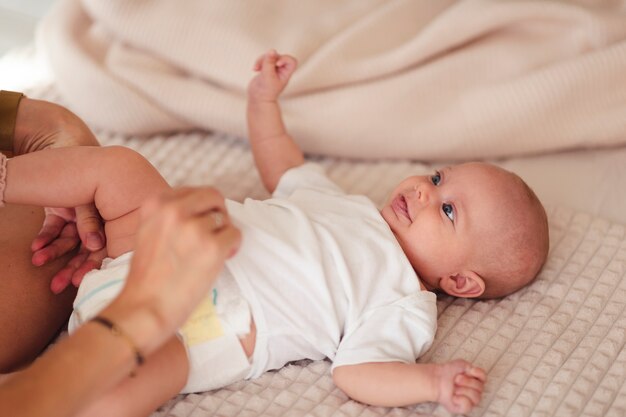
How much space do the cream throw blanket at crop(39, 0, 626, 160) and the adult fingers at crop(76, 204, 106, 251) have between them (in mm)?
429

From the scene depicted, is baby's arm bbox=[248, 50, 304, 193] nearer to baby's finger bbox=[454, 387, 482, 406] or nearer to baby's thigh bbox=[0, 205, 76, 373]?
baby's thigh bbox=[0, 205, 76, 373]

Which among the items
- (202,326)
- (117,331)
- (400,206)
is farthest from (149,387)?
(400,206)

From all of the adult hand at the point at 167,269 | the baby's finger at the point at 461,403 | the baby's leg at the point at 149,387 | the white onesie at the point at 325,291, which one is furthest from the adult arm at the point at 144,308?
the baby's finger at the point at 461,403

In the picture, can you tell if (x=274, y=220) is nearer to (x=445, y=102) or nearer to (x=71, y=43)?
(x=445, y=102)

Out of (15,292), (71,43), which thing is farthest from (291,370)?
(71,43)

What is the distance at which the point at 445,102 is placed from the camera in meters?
1.57

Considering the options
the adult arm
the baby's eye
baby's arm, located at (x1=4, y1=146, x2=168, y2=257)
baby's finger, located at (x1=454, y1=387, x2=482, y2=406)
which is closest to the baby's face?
the baby's eye

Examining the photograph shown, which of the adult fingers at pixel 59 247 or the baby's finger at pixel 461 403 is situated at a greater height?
the adult fingers at pixel 59 247

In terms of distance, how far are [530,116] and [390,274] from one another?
0.50 meters

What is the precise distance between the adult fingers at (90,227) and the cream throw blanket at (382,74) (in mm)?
429

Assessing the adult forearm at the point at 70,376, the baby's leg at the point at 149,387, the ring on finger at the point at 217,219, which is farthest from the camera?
the baby's leg at the point at 149,387

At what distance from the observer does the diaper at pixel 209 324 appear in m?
1.09

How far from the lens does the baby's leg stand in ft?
3.23

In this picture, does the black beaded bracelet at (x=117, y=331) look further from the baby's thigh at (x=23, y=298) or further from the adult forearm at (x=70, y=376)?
the baby's thigh at (x=23, y=298)
